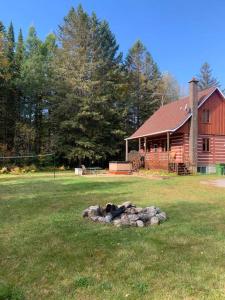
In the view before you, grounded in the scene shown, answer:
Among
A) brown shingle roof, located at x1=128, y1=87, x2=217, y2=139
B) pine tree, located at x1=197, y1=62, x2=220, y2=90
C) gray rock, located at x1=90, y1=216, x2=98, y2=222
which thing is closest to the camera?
gray rock, located at x1=90, y1=216, x2=98, y2=222

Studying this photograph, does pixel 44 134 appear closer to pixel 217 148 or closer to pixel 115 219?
pixel 217 148

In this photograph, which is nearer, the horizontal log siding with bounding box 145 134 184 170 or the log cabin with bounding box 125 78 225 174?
the log cabin with bounding box 125 78 225 174

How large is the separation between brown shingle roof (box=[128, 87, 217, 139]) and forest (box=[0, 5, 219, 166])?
5.18m

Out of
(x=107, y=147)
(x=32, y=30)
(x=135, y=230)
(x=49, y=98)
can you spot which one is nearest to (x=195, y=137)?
(x=107, y=147)

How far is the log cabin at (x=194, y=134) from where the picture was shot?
22.3 m

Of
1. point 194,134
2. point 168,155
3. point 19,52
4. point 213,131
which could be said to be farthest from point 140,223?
point 19,52

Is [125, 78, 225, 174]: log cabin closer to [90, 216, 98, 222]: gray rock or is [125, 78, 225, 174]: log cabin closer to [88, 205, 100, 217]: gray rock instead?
[88, 205, 100, 217]: gray rock

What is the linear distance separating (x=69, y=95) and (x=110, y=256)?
26.8 m

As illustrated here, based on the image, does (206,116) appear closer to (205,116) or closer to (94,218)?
(205,116)

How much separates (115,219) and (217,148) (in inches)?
744

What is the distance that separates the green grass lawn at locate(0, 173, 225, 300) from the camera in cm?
374

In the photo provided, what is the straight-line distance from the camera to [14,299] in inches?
139

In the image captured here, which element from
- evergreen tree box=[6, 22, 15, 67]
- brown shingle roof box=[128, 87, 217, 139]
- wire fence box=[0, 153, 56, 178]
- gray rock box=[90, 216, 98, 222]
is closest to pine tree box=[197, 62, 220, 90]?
brown shingle roof box=[128, 87, 217, 139]

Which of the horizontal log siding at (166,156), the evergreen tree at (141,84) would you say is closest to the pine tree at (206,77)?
the evergreen tree at (141,84)
